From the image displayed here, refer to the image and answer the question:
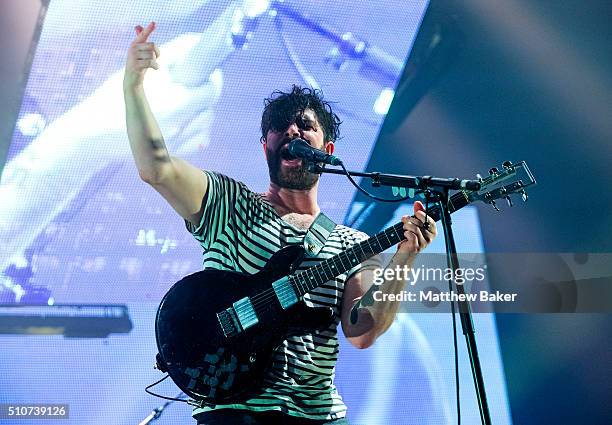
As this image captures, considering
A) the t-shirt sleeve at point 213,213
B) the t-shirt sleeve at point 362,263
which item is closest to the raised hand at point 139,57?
the t-shirt sleeve at point 213,213

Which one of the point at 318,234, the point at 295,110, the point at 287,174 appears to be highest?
the point at 295,110

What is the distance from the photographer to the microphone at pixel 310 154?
7.40 ft

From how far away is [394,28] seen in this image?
3.19 metres

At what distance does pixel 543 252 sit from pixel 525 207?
211 millimetres

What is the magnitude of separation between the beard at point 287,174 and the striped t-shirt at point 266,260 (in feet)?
0.44

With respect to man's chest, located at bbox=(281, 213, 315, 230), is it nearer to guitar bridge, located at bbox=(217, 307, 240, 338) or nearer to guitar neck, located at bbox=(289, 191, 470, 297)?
guitar neck, located at bbox=(289, 191, 470, 297)

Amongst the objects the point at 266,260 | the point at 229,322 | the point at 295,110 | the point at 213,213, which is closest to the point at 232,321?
the point at 229,322

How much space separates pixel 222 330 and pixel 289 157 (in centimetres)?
74

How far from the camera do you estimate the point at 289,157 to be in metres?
2.78

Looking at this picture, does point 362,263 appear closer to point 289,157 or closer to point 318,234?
point 318,234

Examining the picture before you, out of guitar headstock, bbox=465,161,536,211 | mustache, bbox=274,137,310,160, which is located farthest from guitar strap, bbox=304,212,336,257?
guitar headstock, bbox=465,161,536,211

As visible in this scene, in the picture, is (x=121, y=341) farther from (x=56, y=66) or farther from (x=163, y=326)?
(x=56, y=66)

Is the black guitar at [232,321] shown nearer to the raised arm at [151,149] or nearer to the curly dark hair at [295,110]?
the raised arm at [151,149]

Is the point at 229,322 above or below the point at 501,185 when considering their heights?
below
